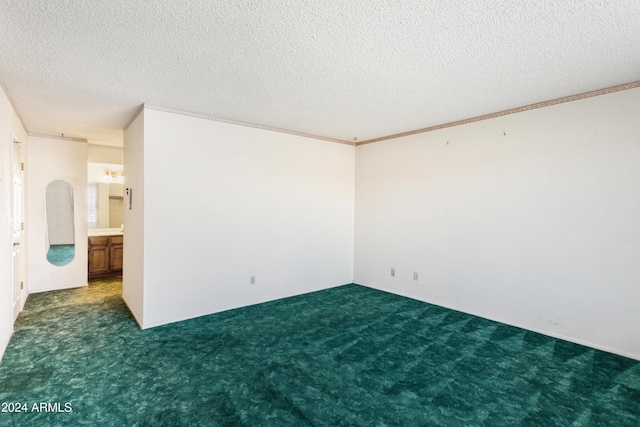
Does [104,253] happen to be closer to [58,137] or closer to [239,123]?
[58,137]

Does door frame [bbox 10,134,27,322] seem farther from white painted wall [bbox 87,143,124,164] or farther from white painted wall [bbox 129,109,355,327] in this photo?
white painted wall [bbox 87,143,124,164]

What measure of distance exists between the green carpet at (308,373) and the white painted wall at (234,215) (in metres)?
0.54

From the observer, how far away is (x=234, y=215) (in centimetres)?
444

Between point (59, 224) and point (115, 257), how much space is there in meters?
1.18

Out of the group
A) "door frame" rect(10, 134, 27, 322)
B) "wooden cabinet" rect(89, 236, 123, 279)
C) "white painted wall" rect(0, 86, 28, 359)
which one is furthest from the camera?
"wooden cabinet" rect(89, 236, 123, 279)

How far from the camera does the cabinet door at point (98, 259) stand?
238 inches

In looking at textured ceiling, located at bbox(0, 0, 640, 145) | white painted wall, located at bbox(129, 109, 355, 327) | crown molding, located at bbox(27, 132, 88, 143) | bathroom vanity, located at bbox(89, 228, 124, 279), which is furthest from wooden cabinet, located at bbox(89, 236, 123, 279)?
textured ceiling, located at bbox(0, 0, 640, 145)

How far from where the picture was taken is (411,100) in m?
3.53

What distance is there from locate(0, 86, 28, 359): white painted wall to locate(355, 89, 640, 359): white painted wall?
4708 mm

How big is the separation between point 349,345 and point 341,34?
2805mm

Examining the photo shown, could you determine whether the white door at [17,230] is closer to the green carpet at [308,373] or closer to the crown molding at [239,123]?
the green carpet at [308,373]

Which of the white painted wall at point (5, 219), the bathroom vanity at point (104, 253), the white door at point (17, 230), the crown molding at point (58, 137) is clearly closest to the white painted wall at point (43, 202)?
the crown molding at point (58, 137)

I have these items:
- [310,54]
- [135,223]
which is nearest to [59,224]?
[135,223]

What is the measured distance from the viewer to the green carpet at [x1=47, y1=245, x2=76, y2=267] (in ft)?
17.6
